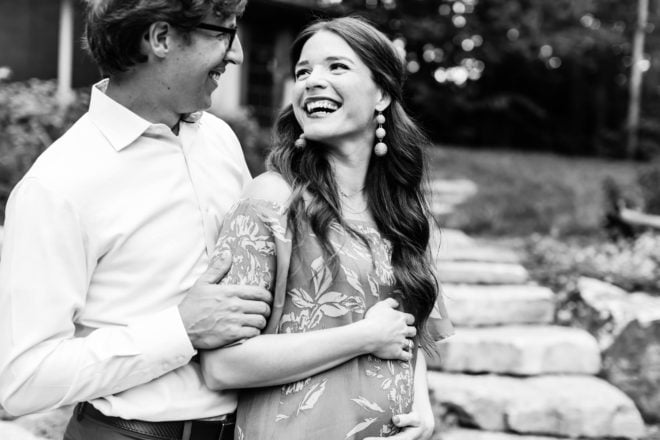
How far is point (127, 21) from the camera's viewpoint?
5.57 ft

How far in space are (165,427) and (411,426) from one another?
0.66 m

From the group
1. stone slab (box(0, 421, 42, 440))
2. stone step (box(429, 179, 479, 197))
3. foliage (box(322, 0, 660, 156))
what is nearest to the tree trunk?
foliage (box(322, 0, 660, 156))

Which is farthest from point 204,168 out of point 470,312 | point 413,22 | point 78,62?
point 413,22

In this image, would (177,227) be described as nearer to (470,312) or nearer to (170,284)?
(170,284)

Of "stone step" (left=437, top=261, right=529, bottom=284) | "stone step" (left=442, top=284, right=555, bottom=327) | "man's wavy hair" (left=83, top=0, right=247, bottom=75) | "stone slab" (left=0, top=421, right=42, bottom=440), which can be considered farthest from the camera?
"stone step" (left=437, top=261, right=529, bottom=284)

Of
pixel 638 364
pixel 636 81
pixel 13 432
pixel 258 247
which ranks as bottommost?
pixel 636 81

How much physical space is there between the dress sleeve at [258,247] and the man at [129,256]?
0.04m

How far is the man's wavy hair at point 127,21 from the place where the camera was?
1.70m

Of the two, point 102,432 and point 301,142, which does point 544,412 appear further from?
point 102,432

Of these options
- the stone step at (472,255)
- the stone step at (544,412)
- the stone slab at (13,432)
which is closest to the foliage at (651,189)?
the stone step at (472,255)

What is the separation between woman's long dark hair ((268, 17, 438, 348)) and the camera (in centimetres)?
200

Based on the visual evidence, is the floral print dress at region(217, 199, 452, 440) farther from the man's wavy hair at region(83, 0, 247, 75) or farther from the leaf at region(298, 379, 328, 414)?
the man's wavy hair at region(83, 0, 247, 75)

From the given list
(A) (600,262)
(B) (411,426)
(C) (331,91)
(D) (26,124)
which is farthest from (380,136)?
(D) (26,124)

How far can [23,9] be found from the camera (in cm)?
1140
